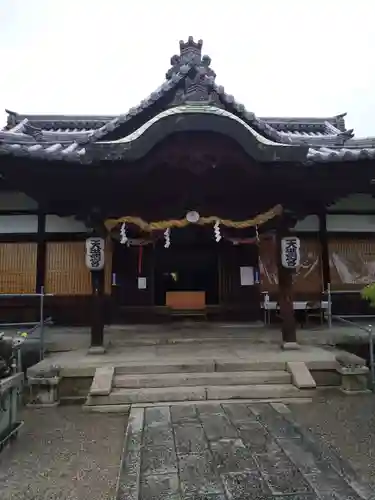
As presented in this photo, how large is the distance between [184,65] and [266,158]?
369 centimetres

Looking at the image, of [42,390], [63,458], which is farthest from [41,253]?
[63,458]

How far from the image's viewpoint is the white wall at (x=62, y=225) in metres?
9.85

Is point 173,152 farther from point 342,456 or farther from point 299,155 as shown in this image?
point 342,456

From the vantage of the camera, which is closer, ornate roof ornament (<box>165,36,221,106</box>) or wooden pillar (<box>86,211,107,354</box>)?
wooden pillar (<box>86,211,107,354</box>)

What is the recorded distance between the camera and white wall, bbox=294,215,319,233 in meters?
10.1

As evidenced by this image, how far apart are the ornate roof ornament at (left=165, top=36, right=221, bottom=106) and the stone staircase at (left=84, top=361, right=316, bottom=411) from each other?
5232 millimetres

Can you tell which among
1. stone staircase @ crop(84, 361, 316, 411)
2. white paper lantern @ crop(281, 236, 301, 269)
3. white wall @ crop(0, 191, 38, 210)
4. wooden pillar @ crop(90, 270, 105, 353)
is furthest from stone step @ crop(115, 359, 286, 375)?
white wall @ crop(0, 191, 38, 210)

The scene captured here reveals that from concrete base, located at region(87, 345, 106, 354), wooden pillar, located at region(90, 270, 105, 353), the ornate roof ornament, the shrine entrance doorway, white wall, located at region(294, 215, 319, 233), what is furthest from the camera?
the shrine entrance doorway

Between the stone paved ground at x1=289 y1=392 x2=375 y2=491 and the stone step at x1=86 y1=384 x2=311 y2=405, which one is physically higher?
the stone step at x1=86 y1=384 x2=311 y2=405

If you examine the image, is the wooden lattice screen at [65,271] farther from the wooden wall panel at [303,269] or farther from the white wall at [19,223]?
the wooden wall panel at [303,269]

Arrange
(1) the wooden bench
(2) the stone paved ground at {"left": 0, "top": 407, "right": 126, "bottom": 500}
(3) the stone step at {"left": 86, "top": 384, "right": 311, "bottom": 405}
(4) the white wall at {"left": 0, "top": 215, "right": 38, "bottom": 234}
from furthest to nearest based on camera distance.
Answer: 1. (1) the wooden bench
2. (4) the white wall at {"left": 0, "top": 215, "right": 38, "bottom": 234}
3. (3) the stone step at {"left": 86, "top": 384, "right": 311, "bottom": 405}
4. (2) the stone paved ground at {"left": 0, "top": 407, "right": 126, "bottom": 500}

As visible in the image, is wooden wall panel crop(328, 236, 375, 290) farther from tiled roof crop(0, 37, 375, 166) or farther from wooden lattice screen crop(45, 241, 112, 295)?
wooden lattice screen crop(45, 241, 112, 295)

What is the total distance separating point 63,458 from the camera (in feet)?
13.5

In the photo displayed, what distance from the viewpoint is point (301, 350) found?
24.2 feet
